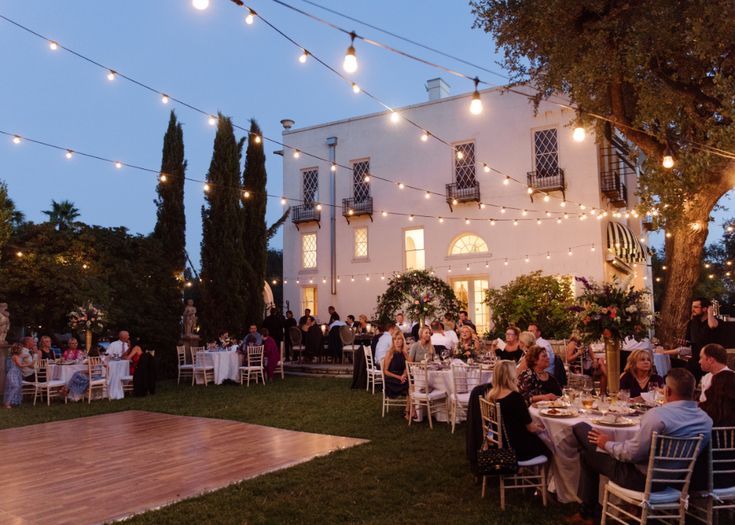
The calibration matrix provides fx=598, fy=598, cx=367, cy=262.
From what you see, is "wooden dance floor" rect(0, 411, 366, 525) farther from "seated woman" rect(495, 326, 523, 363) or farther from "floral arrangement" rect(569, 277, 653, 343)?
"floral arrangement" rect(569, 277, 653, 343)

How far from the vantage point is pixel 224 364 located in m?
13.4

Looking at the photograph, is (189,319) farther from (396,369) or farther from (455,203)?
(396,369)

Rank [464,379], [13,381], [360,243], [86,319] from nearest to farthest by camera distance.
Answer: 1. [464,379]
2. [13,381]
3. [86,319]
4. [360,243]

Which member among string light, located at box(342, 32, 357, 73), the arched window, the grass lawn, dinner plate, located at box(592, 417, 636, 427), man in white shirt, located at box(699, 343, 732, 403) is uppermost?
string light, located at box(342, 32, 357, 73)

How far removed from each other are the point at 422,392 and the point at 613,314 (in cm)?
296

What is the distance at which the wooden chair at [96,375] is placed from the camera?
36.2 feet

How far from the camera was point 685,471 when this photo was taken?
136 inches

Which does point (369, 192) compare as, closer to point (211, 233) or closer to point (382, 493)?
point (211, 233)

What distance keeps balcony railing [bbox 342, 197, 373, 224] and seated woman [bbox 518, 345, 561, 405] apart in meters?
13.6

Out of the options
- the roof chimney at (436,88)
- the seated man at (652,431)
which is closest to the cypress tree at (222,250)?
the roof chimney at (436,88)

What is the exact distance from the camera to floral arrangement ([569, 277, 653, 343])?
6.04 meters

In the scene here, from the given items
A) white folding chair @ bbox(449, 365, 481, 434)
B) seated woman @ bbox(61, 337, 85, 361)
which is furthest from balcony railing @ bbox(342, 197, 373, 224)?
white folding chair @ bbox(449, 365, 481, 434)

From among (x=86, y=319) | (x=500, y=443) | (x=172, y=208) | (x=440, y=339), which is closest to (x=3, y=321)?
(x=86, y=319)

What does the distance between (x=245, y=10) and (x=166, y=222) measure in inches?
463
